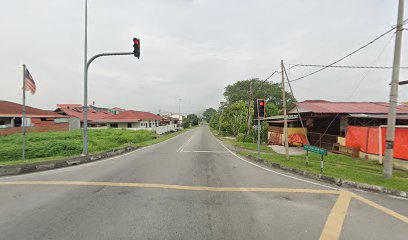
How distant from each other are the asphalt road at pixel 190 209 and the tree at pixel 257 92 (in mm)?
58259

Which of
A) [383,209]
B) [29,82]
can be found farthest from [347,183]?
[29,82]

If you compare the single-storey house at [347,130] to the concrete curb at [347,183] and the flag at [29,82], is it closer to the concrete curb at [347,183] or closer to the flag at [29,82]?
the concrete curb at [347,183]

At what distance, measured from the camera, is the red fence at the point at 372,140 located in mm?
12312

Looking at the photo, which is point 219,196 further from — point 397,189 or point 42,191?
point 397,189

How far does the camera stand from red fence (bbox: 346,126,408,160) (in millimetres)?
12312

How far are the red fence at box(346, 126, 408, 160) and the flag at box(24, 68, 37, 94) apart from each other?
64.3ft

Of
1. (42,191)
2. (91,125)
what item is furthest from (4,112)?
(42,191)

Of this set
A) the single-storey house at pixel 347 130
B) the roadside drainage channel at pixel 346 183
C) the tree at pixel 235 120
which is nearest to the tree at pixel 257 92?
the tree at pixel 235 120

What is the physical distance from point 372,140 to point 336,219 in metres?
12.2

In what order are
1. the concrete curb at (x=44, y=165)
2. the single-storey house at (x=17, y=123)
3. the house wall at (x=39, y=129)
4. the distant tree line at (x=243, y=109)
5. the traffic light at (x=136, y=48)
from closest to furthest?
the concrete curb at (x=44, y=165), the traffic light at (x=136, y=48), the house wall at (x=39, y=129), the single-storey house at (x=17, y=123), the distant tree line at (x=243, y=109)

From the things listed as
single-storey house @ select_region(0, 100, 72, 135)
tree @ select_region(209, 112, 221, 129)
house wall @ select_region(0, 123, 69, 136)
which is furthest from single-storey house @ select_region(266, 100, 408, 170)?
tree @ select_region(209, 112, 221, 129)

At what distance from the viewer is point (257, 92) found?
226 ft

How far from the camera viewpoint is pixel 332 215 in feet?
18.0

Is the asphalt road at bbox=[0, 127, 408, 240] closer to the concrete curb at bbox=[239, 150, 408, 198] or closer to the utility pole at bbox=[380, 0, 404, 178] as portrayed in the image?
the concrete curb at bbox=[239, 150, 408, 198]
